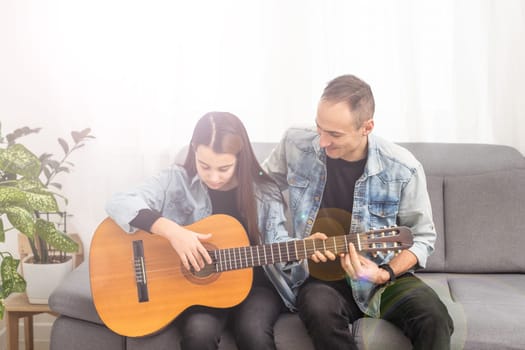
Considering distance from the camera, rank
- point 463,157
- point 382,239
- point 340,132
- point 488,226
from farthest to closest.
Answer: point 463,157
point 488,226
point 340,132
point 382,239

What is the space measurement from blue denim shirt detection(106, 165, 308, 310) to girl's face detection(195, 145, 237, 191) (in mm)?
29

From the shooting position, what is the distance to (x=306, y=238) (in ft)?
4.96

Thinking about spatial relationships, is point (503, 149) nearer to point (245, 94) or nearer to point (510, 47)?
point (510, 47)

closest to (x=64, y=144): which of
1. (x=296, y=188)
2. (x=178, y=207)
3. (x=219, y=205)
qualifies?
(x=178, y=207)

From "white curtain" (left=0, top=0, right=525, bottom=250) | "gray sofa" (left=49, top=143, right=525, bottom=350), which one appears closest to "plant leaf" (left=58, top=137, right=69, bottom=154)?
"white curtain" (left=0, top=0, right=525, bottom=250)

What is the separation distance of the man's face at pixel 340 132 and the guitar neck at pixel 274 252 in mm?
254

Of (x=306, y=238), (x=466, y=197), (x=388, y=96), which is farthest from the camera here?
(x=388, y=96)

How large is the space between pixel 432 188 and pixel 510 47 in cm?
56

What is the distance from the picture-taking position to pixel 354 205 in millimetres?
1567

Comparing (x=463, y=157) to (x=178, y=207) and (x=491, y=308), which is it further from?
(x=178, y=207)

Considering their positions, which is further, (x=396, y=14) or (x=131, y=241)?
(x=396, y=14)

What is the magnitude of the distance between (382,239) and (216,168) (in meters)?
0.48

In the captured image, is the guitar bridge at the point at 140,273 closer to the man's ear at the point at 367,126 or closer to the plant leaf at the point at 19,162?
the plant leaf at the point at 19,162

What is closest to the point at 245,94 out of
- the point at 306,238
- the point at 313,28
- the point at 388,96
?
the point at 313,28
